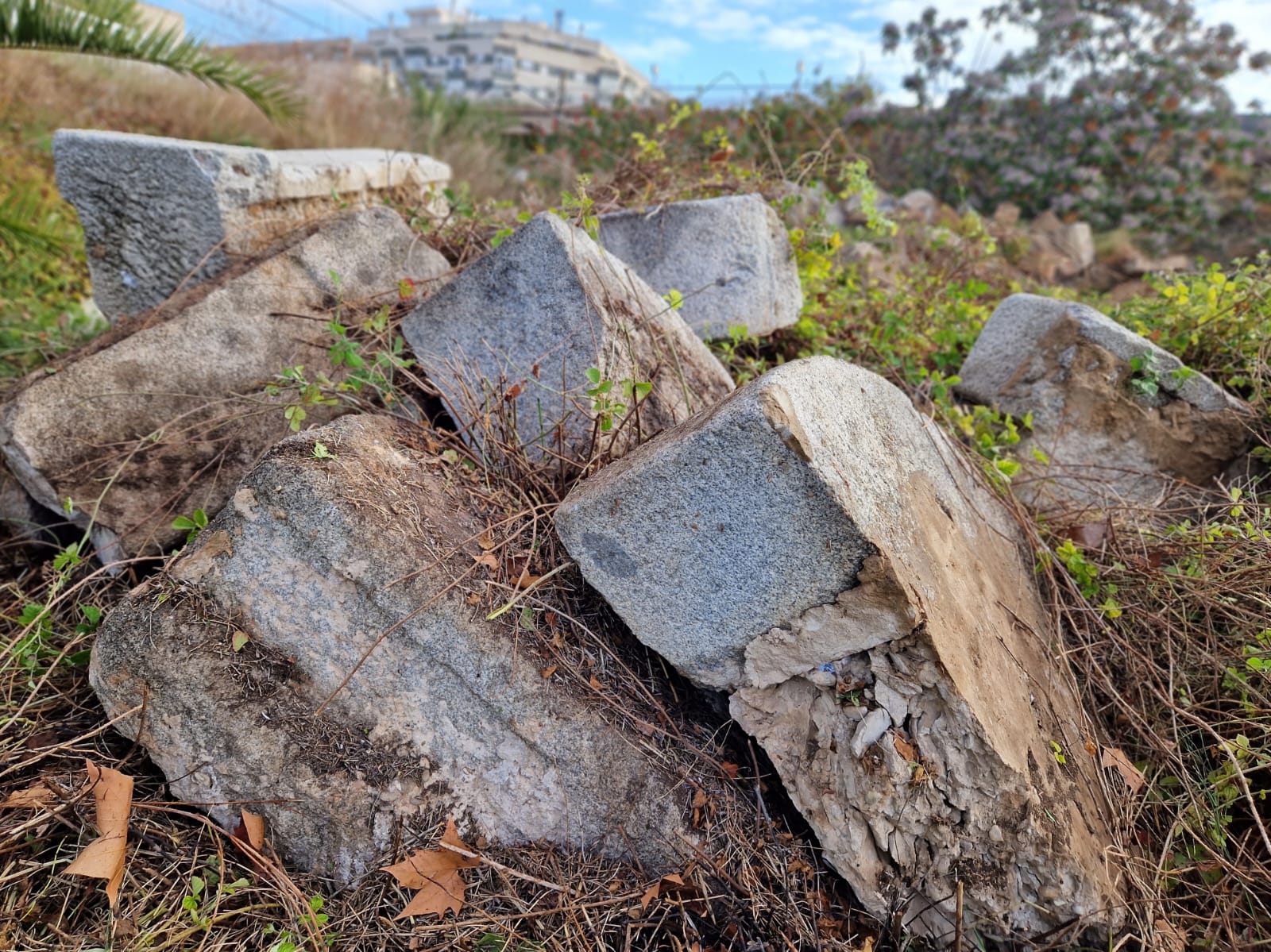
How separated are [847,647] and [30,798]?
5.33 ft

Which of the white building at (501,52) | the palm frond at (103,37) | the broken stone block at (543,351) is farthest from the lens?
the white building at (501,52)

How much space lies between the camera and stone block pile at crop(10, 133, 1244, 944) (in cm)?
145

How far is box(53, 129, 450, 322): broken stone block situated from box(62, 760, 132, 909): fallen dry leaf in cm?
168

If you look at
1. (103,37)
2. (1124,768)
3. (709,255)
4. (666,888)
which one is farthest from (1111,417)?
(103,37)

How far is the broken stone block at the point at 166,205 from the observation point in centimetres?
248

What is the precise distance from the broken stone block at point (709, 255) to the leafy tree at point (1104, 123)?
20.5 feet

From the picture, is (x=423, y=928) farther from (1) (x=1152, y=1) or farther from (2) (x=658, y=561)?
(1) (x=1152, y=1)

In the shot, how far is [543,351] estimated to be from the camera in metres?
1.99

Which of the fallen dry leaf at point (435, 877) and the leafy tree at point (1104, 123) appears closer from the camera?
the fallen dry leaf at point (435, 877)

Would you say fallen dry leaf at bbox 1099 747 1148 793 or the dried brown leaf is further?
fallen dry leaf at bbox 1099 747 1148 793

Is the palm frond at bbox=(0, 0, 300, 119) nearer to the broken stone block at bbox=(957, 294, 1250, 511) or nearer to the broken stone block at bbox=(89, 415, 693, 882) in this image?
the broken stone block at bbox=(89, 415, 693, 882)

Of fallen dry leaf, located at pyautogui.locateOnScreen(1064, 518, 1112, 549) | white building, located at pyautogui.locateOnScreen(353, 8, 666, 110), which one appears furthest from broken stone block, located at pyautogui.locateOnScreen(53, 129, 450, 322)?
white building, located at pyautogui.locateOnScreen(353, 8, 666, 110)

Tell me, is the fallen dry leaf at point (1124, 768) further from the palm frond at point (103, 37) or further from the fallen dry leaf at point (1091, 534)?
the palm frond at point (103, 37)

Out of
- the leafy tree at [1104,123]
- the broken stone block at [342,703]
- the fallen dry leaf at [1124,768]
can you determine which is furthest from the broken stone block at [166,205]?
the leafy tree at [1104,123]
